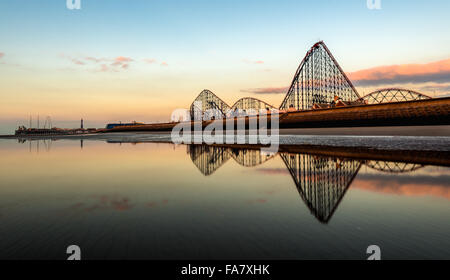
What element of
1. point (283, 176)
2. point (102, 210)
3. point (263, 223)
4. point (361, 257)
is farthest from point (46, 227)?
point (283, 176)

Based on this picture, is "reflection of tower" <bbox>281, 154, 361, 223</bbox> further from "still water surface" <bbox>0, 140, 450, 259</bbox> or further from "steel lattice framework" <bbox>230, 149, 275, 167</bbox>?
"steel lattice framework" <bbox>230, 149, 275, 167</bbox>

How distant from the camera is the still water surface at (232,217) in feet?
13.7

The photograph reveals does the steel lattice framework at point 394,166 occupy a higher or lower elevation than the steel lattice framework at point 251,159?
higher

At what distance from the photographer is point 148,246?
4.29 meters

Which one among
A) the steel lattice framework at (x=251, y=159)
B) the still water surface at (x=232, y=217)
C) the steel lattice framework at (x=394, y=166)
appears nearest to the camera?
the still water surface at (x=232, y=217)

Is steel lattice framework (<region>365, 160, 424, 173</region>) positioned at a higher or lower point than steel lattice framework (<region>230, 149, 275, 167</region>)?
higher

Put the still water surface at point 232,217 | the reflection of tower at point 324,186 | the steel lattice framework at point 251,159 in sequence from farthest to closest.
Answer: the steel lattice framework at point 251,159 < the reflection of tower at point 324,186 < the still water surface at point 232,217

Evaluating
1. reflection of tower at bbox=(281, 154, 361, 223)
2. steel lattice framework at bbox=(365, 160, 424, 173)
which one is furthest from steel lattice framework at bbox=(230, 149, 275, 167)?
steel lattice framework at bbox=(365, 160, 424, 173)

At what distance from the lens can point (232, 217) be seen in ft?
19.5

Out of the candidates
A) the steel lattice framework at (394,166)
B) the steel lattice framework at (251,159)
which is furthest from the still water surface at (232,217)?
the steel lattice framework at (251,159)

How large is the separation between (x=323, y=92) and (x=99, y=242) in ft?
281

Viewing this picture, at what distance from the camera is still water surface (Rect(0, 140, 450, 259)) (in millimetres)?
4164

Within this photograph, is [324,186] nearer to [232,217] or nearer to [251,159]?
[232,217]

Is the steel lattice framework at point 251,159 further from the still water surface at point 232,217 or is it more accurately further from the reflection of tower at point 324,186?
the still water surface at point 232,217
